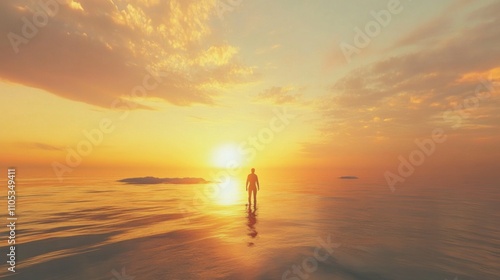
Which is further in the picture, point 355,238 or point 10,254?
point 355,238

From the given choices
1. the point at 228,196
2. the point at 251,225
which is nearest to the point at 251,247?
the point at 251,225

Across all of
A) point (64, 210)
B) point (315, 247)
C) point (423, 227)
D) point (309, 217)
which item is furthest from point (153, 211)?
point (423, 227)

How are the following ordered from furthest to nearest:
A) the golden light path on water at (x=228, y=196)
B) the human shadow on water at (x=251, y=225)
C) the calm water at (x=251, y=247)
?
the golden light path on water at (x=228, y=196) < the human shadow on water at (x=251, y=225) < the calm water at (x=251, y=247)

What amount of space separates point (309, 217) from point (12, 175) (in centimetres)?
1449

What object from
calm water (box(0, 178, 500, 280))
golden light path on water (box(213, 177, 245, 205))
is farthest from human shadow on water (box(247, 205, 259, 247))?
golden light path on water (box(213, 177, 245, 205))

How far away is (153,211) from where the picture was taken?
53.1ft

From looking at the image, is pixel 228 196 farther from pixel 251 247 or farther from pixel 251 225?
pixel 251 247

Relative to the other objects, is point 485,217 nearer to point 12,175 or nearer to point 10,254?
point 10,254

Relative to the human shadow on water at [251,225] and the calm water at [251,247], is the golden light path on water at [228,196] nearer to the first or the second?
the human shadow on water at [251,225]

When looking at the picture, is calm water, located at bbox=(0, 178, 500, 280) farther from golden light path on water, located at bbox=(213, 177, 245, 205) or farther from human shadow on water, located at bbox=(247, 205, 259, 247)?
golden light path on water, located at bbox=(213, 177, 245, 205)

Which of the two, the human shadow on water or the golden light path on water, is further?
the golden light path on water

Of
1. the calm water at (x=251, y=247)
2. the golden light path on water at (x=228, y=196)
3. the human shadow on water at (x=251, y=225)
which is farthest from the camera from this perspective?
the golden light path on water at (x=228, y=196)

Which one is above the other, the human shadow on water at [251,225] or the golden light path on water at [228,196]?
the human shadow on water at [251,225]

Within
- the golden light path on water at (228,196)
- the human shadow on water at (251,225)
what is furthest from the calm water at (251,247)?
the golden light path on water at (228,196)
